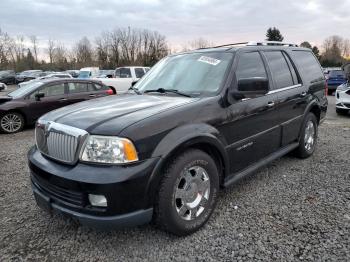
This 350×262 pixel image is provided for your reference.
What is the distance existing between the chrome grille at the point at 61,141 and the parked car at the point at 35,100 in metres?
6.44

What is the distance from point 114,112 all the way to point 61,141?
1.82 feet

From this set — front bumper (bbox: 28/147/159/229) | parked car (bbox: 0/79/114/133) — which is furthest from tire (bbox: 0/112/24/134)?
front bumper (bbox: 28/147/159/229)

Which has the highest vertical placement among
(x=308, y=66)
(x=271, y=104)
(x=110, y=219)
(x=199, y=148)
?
(x=308, y=66)

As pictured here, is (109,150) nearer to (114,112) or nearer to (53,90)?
(114,112)

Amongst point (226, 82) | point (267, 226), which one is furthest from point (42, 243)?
point (226, 82)

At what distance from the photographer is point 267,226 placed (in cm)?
318

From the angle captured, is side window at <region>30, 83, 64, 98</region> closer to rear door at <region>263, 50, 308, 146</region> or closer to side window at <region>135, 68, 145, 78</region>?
rear door at <region>263, 50, 308, 146</region>

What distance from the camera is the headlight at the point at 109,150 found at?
252 centimetres

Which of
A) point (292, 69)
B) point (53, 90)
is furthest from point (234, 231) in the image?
point (53, 90)

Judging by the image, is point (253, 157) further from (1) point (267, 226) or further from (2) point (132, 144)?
(2) point (132, 144)

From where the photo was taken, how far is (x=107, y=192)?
2469 millimetres

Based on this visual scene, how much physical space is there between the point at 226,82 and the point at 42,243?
8.29 ft

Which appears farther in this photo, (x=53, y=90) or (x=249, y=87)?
(x=53, y=90)

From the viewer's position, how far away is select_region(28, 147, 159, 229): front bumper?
8.12 ft
